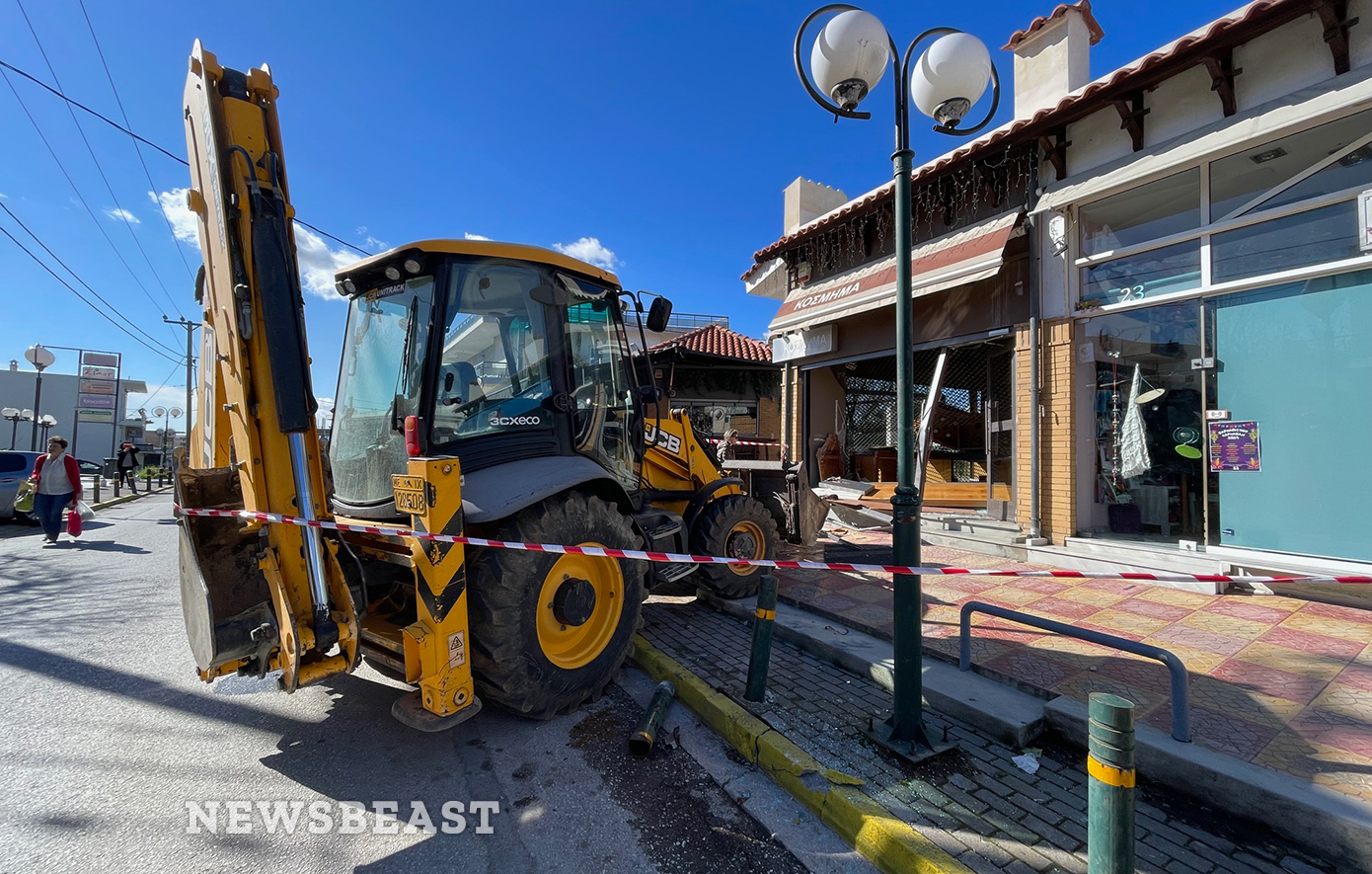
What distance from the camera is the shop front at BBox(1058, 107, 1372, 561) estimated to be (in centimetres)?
463

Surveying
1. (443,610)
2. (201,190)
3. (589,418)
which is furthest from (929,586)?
(201,190)

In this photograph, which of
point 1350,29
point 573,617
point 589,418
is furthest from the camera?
point 1350,29

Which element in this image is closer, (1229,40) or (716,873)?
(716,873)

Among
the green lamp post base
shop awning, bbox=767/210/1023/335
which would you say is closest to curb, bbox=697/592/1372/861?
the green lamp post base

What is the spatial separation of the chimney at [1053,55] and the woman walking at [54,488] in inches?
544

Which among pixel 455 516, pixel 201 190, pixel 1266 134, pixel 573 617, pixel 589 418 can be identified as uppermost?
pixel 1266 134

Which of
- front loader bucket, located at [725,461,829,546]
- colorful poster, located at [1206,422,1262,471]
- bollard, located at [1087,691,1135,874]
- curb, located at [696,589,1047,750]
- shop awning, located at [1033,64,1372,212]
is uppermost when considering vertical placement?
shop awning, located at [1033,64,1372,212]

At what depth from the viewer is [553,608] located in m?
3.30

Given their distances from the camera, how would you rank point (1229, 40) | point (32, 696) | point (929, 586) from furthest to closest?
1. point (929, 586)
2. point (1229, 40)
3. point (32, 696)

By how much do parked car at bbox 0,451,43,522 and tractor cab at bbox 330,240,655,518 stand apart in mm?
11767

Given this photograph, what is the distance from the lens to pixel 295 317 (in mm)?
2732

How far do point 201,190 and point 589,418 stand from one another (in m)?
2.34

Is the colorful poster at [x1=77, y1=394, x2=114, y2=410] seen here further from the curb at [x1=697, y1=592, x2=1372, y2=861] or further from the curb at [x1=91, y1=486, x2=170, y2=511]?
the curb at [x1=697, y1=592, x2=1372, y2=861]

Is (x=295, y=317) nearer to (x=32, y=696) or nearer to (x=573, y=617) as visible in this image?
(x=573, y=617)
